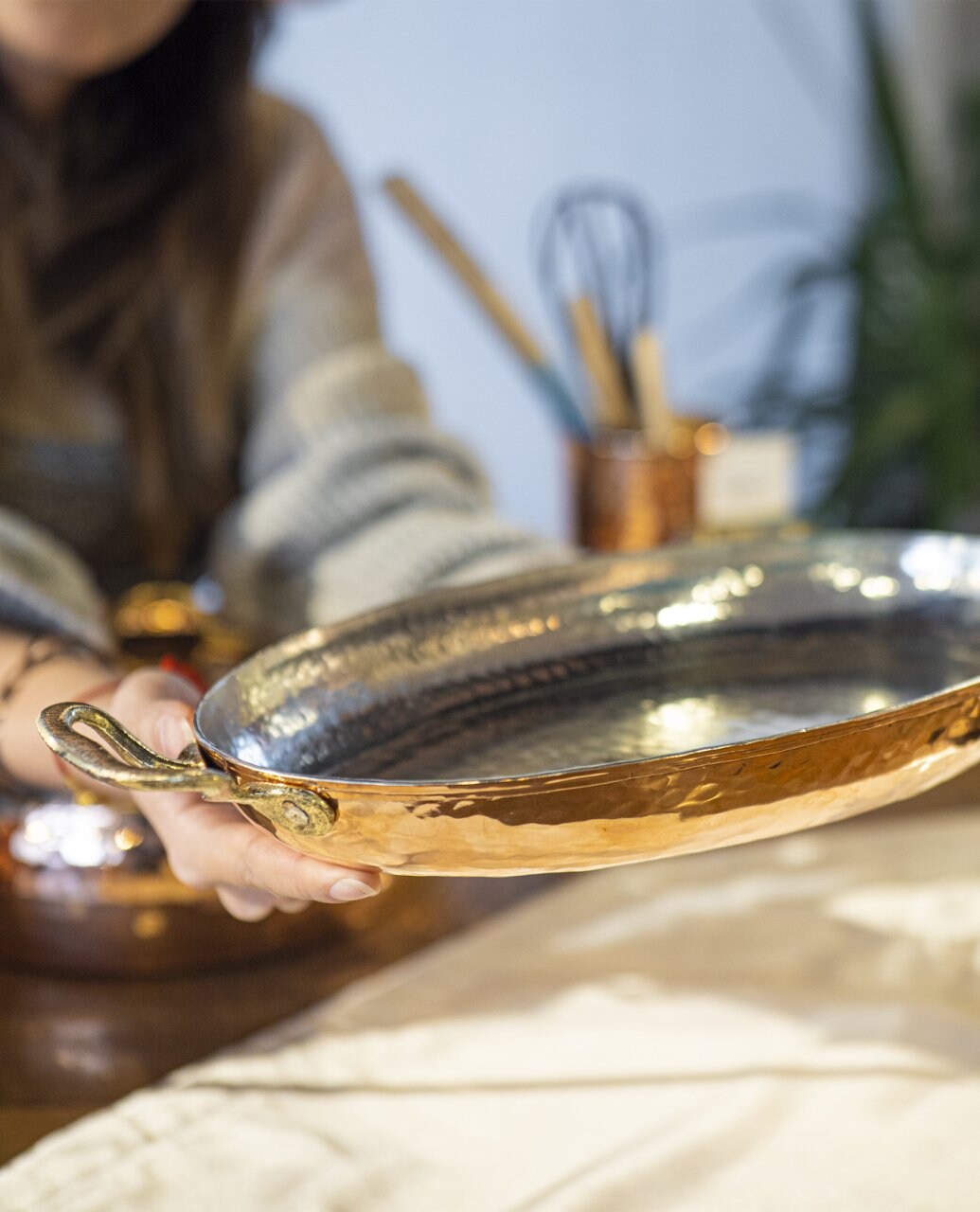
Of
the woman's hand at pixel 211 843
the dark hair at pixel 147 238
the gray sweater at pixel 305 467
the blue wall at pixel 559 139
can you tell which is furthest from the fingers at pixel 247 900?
the blue wall at pixel 559 139

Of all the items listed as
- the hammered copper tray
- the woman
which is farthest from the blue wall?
the hammered copper tray

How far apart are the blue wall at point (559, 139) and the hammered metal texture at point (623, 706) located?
2.24ft

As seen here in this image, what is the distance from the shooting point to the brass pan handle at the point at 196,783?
0.55ft

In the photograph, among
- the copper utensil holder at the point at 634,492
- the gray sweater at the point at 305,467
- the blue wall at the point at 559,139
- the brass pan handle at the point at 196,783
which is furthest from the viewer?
the blue wall at the point at 559,139

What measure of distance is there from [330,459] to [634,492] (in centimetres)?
14

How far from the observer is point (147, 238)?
0.49 meters

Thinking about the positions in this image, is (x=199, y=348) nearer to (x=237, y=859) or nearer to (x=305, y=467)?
(x=305, y=467)

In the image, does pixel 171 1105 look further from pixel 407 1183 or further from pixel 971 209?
pixel 971 209

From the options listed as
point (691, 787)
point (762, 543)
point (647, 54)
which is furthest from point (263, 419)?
point (647, 54)

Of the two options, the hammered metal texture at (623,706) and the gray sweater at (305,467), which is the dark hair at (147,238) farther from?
the hammered metal texture at (623,706)

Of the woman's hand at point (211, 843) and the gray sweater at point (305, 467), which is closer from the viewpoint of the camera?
the woman's hand at point (211, 843)

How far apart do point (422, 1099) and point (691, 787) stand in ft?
0.31

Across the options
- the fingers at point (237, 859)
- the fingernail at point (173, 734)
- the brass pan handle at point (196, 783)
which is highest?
the fingernail at point (173, 734)

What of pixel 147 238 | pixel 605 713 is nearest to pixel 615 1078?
pixel 605 713
